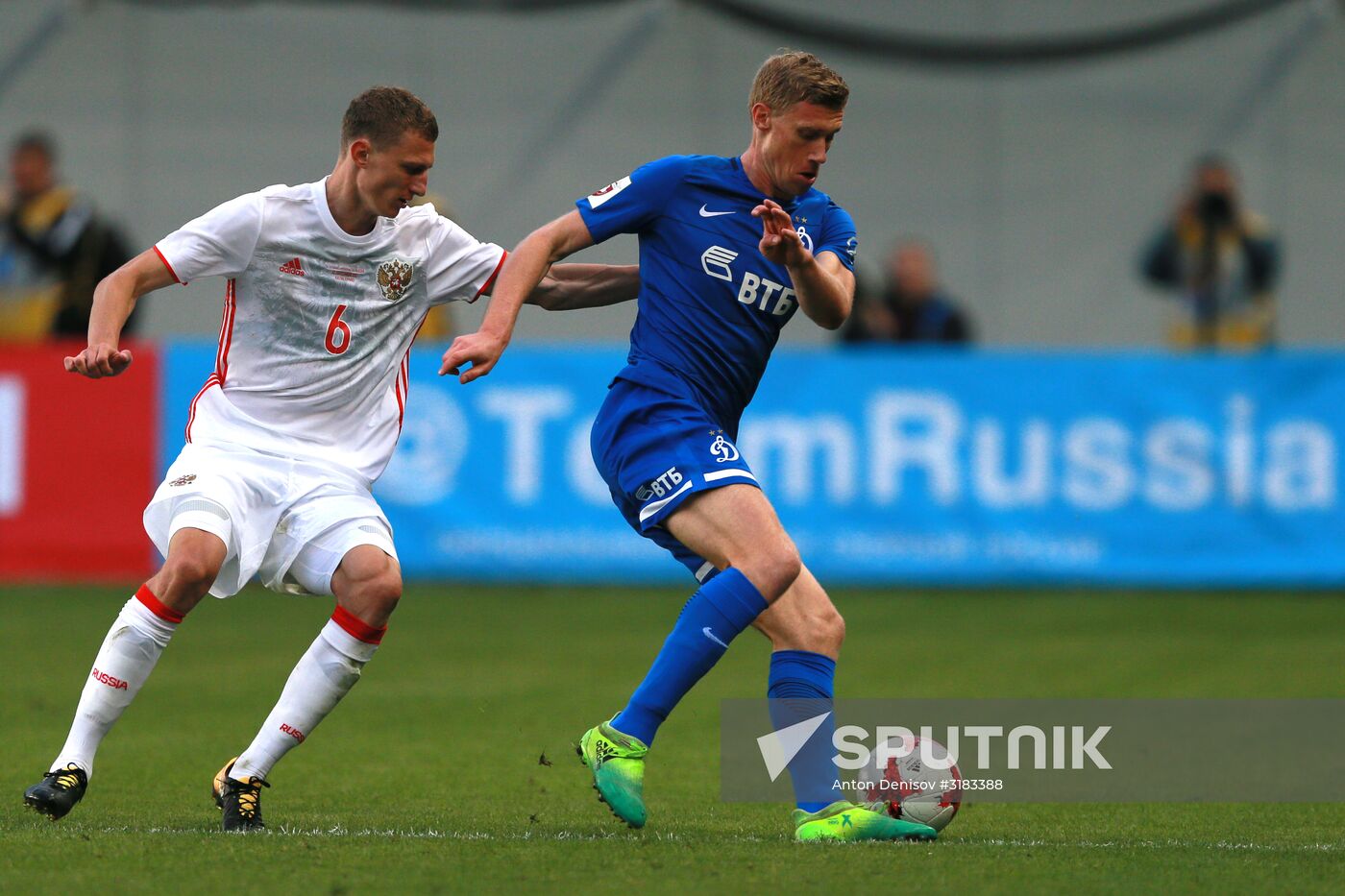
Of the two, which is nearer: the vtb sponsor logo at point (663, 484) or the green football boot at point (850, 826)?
the green football boot at point (850, 826)

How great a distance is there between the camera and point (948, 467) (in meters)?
13.1

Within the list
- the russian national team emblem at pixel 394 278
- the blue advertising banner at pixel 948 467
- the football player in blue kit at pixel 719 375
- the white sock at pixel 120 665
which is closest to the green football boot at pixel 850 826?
the football player in blue kit at pixel 719 375

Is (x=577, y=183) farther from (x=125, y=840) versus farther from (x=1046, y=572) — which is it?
(x=125, y=840)

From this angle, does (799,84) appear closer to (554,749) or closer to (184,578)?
(184,578)

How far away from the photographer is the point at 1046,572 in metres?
13.2

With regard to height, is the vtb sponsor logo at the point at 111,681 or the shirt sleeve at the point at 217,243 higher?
the shirt sleeve at the point at 217,243

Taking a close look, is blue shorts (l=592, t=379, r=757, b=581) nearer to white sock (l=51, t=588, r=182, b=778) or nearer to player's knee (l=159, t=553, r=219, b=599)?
player's knee (l=159, t=553, r=219, b=599)

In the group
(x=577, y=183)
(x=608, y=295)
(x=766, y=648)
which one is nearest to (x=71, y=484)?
(x=766, y=648)

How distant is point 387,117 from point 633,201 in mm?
728

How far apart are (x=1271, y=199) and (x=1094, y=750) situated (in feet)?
36.7

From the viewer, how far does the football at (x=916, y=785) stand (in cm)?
549

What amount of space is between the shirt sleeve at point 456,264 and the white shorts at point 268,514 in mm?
681

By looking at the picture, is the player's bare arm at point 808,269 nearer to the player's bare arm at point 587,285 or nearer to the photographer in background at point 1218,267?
the player's bare arm at point 587,285

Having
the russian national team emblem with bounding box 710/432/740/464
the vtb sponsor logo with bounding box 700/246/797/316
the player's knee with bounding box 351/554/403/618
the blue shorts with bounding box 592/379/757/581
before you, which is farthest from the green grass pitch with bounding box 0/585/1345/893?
the vtb sponsor logo with bounding box 700/246/797/316
